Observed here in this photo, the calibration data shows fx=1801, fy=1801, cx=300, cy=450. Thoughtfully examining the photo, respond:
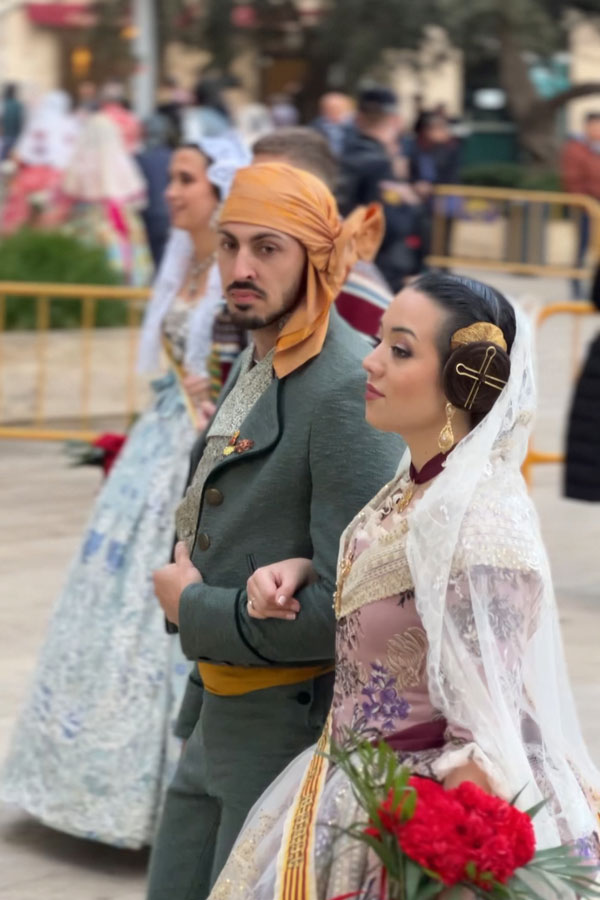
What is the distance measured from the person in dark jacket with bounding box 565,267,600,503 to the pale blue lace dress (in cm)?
273

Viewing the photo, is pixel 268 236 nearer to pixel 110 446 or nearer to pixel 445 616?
pixel 445 616

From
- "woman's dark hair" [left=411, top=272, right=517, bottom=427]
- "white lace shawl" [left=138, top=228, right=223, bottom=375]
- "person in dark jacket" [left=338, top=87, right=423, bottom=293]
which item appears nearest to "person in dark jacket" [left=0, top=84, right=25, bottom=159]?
"person in dark jacket" [left=338, top=87, right=423, bottom=293]

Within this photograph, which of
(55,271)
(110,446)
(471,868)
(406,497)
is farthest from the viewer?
(55,271)

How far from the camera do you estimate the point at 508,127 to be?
35.8m

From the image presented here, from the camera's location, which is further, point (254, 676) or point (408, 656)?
point (254, 676)

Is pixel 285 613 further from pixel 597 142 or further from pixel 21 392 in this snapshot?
pixel 597 142

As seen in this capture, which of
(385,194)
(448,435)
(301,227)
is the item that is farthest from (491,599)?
(385,194)

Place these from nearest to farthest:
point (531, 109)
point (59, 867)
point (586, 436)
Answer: point (59, 867), point (586, 436), point (531, 109)

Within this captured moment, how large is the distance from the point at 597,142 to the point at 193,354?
41.4 feet

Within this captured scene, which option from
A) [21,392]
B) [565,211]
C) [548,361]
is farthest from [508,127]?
[21,392]

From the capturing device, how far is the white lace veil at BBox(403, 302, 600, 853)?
2.60 m

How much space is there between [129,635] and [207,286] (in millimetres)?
997

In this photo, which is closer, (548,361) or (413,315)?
(413,315)

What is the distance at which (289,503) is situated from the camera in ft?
10.4
